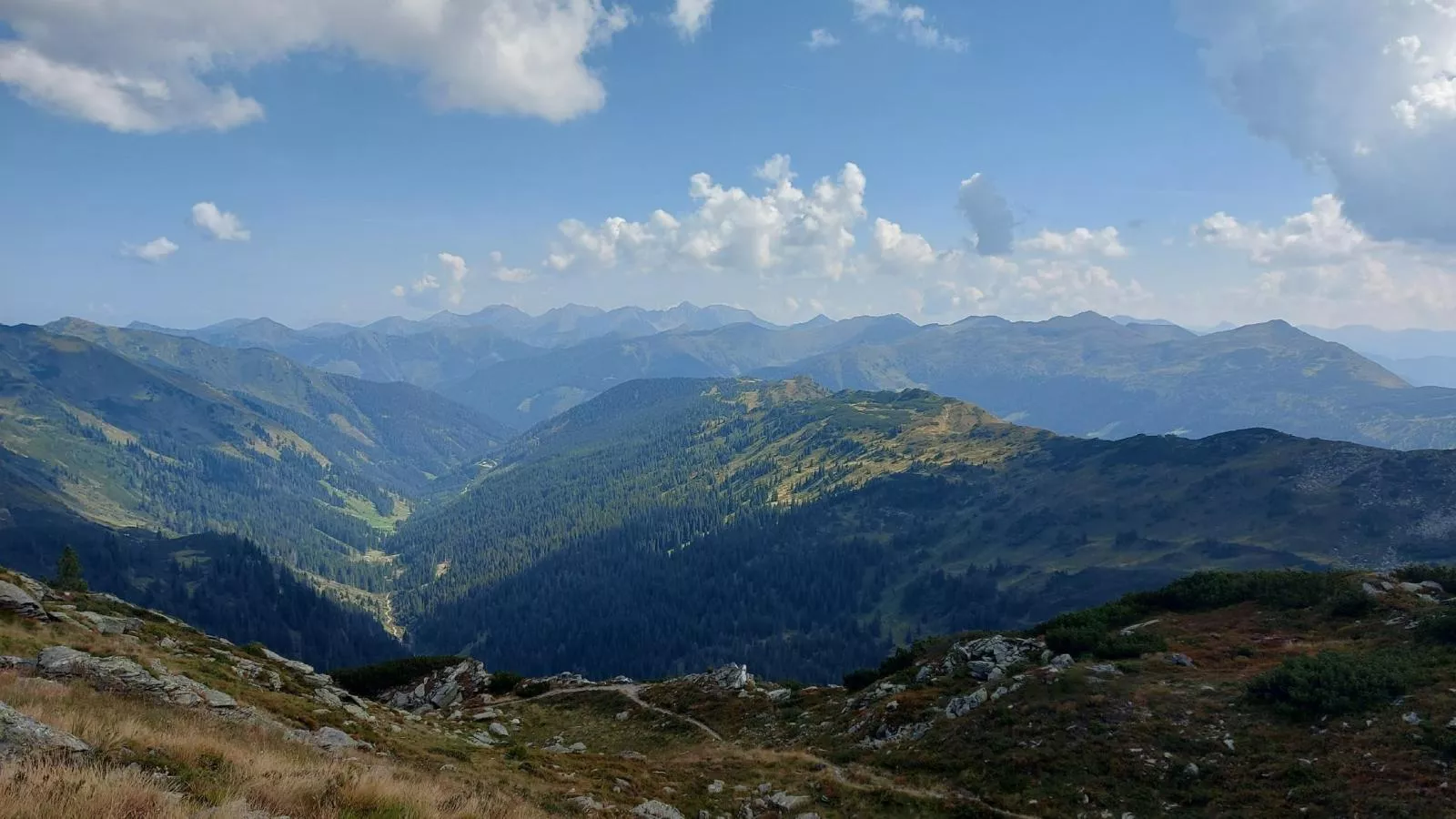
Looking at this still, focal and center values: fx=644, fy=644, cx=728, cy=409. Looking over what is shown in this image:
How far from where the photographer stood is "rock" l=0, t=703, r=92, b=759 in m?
10.9

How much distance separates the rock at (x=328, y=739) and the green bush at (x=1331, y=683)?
134ft

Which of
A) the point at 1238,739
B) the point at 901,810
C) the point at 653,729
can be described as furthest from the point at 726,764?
the point at 1238,739

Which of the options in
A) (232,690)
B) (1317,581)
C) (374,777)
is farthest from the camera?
(1317,581)

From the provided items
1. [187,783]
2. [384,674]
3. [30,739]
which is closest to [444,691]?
[384,674]

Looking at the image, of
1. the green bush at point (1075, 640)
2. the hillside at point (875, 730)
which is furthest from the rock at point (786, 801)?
the green bush at point (1075, 640)

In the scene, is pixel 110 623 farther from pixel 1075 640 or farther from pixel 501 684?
pixel 1075 640

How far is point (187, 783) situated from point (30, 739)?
289cm

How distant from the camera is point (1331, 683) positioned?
29.8 metres

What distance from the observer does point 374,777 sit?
1316cm

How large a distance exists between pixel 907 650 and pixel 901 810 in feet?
96.5

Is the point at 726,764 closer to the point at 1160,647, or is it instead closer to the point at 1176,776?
the point at 1176,776

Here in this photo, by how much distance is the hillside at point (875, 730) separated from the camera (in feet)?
40.5

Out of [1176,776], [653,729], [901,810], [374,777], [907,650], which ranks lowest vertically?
[653,729]

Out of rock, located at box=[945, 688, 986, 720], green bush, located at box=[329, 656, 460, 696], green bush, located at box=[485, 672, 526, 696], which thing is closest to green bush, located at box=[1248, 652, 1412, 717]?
rock, located at box=[945, 688, 986, 720]
